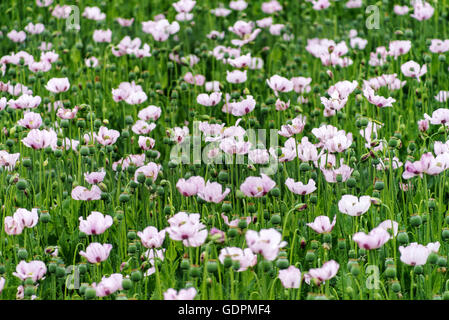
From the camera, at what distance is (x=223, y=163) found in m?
3.25

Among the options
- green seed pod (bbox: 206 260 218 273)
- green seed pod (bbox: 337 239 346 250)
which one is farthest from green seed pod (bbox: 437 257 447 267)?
green seed pod (bbox: 206 260 218 273)

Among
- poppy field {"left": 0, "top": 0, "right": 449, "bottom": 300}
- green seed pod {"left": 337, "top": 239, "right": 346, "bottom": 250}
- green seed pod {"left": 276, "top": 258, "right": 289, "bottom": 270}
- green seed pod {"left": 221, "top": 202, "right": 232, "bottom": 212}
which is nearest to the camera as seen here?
green seed pod {"left": 276, "top": 258, "right": 289, "bottom": 270}

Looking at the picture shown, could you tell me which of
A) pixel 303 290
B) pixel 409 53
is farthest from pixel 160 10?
pixel 303 290

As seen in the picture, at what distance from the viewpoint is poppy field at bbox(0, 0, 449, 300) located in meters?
2.39

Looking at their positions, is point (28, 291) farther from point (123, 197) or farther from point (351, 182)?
point (351, 182)

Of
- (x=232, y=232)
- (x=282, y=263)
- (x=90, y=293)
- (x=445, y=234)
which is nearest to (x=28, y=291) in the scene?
(x=90, y=293)

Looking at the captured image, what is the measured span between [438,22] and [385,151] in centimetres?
215

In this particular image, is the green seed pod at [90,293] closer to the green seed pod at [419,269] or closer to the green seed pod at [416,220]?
the green seed pod at [419,269]

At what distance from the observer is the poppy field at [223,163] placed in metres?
2.39

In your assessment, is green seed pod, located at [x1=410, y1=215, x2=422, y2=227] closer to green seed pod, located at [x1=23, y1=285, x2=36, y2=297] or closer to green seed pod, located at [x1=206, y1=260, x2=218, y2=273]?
green seed pod, located at [x1=206, y1=260, x2=218, y2=273]

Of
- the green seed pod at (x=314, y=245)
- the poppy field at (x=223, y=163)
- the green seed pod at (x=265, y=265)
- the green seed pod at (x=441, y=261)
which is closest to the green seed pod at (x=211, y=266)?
the poppy field at (x=223, y=163)

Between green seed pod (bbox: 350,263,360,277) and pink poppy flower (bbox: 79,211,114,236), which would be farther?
pink poppy flower (bbox: 79,211,114,236)

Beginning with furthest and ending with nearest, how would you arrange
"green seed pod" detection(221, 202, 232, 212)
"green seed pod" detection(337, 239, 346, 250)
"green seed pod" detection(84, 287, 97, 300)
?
1. "green seed pod" detection(221, 202, 232, 212)
2. "green seed pod" detection(337, 239, 346, 250)
3. "green seed pod" detection(84, 287, 97, 300)
